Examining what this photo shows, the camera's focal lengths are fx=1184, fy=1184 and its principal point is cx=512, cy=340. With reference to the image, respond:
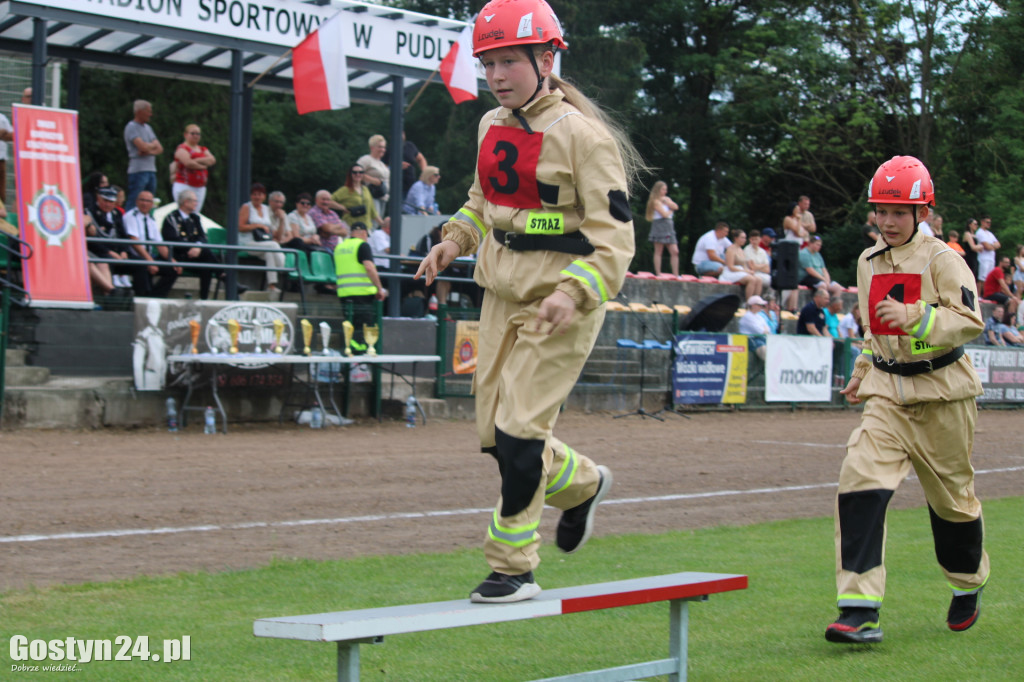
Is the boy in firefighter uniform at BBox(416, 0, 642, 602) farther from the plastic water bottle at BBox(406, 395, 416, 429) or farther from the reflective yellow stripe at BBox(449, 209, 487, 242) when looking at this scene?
the plastic water bottle at BBox(406, 395, 416, 429)

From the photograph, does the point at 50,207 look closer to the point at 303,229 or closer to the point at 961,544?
the point at 303,229

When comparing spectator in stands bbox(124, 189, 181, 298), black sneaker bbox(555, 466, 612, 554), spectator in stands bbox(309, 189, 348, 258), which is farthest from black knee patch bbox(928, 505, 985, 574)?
spectator in stands bbox(309, 189, 348, 258)

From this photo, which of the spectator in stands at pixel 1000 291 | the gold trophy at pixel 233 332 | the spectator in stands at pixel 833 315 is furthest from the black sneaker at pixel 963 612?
the spectator in stands at pixel 1000 291

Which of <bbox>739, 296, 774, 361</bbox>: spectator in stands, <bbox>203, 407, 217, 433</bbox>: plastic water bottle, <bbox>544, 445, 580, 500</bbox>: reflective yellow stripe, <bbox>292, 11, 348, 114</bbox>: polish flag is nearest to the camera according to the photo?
<bbox>544, 445, 580, 500</bbox>: reflective yellow stripe

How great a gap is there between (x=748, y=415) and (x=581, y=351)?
1558 cm

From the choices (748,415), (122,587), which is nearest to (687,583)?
(122,587)

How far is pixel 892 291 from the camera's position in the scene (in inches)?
216

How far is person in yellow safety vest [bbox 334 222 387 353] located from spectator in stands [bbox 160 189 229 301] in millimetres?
1756

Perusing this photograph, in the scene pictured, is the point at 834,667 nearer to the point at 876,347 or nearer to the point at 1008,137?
the point at 876,347

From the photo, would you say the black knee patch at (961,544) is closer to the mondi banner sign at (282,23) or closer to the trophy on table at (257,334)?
the trophy on table at (257,334)

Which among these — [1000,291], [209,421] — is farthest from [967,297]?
[1000,291]

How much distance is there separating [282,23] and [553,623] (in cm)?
1419

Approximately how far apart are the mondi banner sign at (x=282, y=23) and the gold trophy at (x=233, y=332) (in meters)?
5.10

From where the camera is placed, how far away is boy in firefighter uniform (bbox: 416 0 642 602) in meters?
4.40
